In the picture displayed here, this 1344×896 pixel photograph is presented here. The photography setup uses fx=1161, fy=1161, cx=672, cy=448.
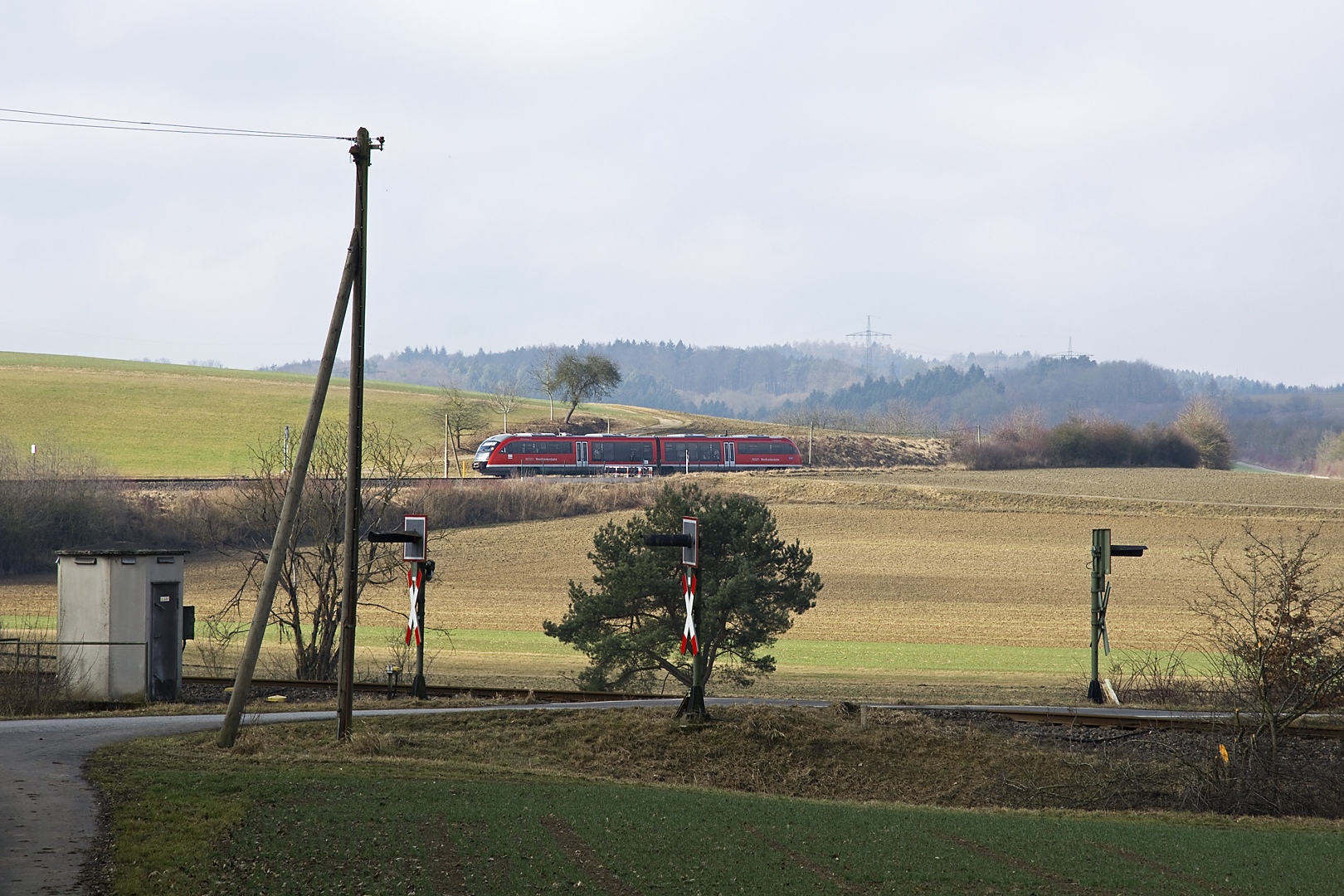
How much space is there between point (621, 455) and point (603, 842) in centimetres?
6232

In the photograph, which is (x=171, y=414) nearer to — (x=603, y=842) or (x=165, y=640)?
(x=165, y=640)

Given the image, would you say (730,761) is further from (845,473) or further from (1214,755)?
(845,473)

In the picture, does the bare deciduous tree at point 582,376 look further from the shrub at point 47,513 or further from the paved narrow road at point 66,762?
the paved narrow road at point 66,762

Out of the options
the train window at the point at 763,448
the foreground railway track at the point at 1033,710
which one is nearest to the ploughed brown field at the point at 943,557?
the train window at the point at 763,448

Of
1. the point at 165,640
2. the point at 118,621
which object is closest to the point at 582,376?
the point at 165,640

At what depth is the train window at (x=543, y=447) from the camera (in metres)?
68.9

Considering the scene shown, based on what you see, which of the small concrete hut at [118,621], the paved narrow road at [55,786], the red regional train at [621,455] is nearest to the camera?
the paved narrow road at [55,786]

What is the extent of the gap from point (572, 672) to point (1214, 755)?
53.6 feet

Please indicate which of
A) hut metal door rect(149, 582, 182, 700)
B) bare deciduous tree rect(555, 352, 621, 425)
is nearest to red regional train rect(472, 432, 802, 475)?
bare deciduous tree rect(555, 352, 621, 425)

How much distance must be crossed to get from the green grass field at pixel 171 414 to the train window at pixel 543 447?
9379mm

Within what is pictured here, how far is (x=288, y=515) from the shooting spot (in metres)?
13.5

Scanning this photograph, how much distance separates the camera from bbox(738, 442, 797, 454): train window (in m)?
74.3

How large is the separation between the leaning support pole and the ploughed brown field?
24.2 metres

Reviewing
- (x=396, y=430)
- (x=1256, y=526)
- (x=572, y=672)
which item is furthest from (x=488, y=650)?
(x=396, y=430)
